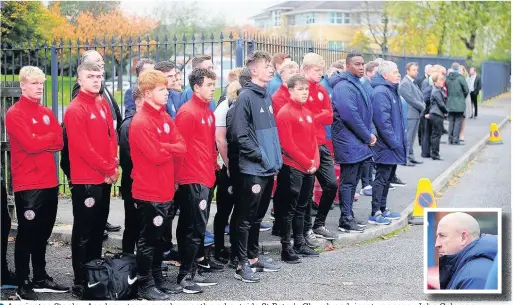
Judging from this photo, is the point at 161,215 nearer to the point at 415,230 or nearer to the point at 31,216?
the point at 31,216

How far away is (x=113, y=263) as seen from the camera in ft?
21.4

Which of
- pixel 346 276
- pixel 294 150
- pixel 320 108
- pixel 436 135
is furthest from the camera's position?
pixel 436 135

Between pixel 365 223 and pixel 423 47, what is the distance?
30986 mm

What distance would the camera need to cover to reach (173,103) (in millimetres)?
7898

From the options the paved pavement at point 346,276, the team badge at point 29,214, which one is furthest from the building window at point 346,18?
the team badge at point 29,214

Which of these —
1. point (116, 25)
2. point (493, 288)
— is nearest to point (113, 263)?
point (493, 288)

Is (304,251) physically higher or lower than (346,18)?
lower

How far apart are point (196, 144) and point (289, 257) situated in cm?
174

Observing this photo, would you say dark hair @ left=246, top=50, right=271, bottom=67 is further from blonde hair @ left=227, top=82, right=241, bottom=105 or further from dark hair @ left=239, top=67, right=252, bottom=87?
blonde hair @ left=227, top=82, right=241, bottom=105

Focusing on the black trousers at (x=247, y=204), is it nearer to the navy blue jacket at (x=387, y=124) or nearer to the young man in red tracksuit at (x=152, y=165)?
the young man in red tracksuit at (x=152, y=165)

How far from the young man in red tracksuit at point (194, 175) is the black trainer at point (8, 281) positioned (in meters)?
1.39

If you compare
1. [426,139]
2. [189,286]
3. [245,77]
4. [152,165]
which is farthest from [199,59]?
[426,139]

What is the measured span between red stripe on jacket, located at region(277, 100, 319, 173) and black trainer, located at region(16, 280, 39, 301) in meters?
2.65

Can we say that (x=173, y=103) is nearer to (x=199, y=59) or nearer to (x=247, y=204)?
(x=199, y=59)
